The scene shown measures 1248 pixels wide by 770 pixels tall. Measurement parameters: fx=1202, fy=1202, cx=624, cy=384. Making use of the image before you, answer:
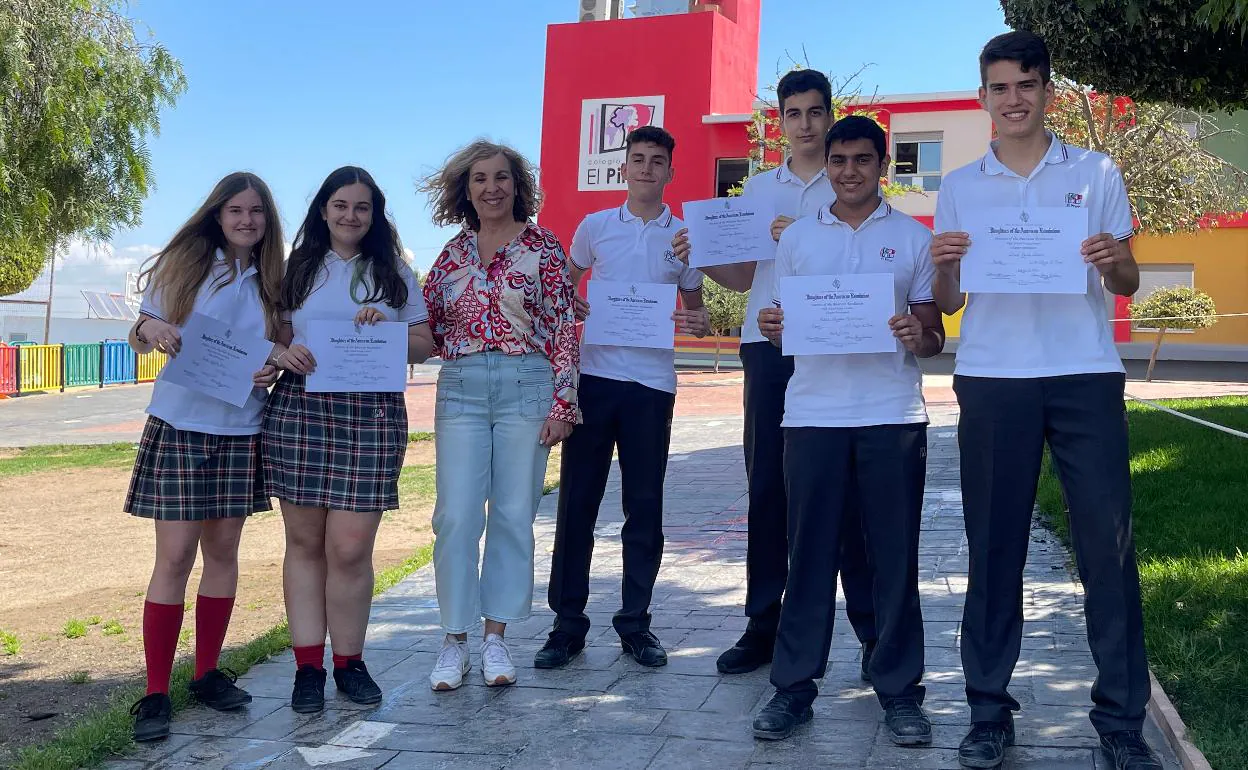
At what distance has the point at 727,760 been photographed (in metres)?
3.78

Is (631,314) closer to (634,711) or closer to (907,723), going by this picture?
(634,711)

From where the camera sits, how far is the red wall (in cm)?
3591

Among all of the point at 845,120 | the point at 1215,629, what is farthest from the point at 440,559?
the point at 1215,629

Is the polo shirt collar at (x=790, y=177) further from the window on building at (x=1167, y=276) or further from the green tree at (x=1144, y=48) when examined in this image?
the window on building at (x=1167, y=276)

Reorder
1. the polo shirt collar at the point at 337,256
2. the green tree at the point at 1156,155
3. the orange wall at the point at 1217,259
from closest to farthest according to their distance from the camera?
the polo shirt collar at the point at 337,256
the green tree at the point at 1156,155
the orange wall at the point at 1217,259

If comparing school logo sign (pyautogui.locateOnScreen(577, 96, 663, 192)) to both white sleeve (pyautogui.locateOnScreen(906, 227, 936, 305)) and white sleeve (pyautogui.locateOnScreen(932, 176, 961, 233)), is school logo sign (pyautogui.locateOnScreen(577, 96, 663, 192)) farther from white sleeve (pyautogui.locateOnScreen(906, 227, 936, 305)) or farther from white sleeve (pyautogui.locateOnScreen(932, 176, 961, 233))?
white sleeve (pyautogui.locateOnScreen(932, 176, 961, 233))

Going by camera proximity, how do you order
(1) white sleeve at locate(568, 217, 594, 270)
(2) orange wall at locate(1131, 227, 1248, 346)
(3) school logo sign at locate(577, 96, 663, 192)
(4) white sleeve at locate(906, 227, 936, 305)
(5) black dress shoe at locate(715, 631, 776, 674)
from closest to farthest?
(4) white sleeve at locate(906, 227, 936, 305), (5) black dress shoe at locate(715, 631, 776, 674), (1) white sleeve at locate(568, 217, 594, 270), (2) orange wall at locate(1131, 227, 1248, 346), (3) school logo sign at locate(577, 96, 663, 192)

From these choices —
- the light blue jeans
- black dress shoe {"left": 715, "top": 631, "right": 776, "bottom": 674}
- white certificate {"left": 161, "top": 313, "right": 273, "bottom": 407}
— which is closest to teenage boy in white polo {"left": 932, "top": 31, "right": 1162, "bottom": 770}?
black dress shoe {"left": 715, "top": 631, "right": 776, "bottom": 674}

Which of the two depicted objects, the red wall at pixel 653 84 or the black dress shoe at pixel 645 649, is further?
the red wall at pixel 653 84

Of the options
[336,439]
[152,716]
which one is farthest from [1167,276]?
[152,716]

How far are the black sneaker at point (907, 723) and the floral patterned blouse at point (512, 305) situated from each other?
159 cm

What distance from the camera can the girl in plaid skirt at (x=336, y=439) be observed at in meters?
4.35

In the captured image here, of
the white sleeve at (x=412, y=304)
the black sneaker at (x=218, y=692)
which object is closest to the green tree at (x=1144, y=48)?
the white sleeve at (x=412, y=304)

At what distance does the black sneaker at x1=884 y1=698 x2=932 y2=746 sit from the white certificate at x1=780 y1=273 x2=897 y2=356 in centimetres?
116
